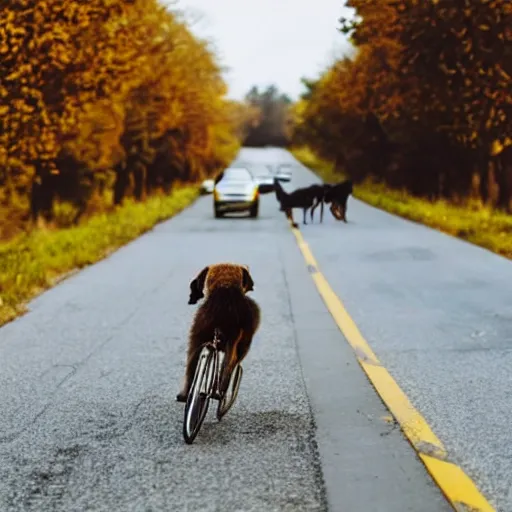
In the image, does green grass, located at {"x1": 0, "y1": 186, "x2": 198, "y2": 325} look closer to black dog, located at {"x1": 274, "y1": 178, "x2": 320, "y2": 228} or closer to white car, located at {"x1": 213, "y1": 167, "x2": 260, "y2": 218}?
white car, located at {"x1": 213, "y1": 167, "x2": 260, "y2": 218}

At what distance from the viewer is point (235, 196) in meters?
30.7

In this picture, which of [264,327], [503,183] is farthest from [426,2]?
[264,327]

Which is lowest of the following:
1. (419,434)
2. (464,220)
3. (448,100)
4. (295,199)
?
(464,220)

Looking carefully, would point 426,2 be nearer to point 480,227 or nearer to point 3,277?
point 480,227

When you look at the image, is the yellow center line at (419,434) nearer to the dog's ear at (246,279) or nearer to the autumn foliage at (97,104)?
the dog's ear at (246,279)

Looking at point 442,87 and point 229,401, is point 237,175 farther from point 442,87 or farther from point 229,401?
point 229,401

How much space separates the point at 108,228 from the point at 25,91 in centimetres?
588

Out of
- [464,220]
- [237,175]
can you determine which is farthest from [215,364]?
[237,175]

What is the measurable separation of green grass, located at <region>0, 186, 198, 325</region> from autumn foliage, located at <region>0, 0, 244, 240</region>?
188 centimetres

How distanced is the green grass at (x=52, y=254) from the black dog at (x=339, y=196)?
4.84 m

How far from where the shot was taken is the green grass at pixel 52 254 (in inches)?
499

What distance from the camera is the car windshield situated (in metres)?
31.3

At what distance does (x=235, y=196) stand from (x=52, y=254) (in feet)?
44.6

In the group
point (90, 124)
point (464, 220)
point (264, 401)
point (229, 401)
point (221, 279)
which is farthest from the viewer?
point (90, 124)
